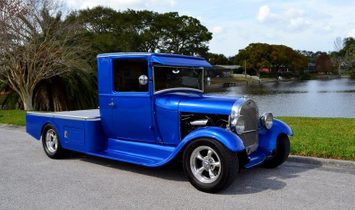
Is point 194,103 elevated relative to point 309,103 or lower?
elevated

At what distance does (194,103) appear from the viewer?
6.27m

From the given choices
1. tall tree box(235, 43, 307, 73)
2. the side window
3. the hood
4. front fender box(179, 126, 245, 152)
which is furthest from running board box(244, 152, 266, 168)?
tall tree box(235, 43, 307, 73)

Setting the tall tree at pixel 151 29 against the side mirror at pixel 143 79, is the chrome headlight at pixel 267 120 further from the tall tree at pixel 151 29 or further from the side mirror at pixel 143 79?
the tall tree at pixel 151 29

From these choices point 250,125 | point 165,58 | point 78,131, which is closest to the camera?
point 250,125

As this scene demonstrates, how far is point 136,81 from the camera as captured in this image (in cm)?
674

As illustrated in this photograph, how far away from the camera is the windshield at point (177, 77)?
661 centimetres

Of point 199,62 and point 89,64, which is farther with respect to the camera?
point 89,64

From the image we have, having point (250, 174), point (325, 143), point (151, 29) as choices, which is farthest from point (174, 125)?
point (151, 29)

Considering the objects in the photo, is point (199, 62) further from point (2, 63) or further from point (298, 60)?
point (298, 60)

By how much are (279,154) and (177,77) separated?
2224 mm

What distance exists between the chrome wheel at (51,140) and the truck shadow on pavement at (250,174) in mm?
958

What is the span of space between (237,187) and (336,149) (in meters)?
2.93

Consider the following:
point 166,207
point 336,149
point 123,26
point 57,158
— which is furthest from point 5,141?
point 123,26

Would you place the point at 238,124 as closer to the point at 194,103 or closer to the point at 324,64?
the point at 194,103
